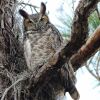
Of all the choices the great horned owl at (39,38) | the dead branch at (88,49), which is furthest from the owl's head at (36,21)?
the dead branch at (88,49)

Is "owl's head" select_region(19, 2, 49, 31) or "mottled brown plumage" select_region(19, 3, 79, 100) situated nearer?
"mottled brown plumage" select_region(19, 3, 79, 100)

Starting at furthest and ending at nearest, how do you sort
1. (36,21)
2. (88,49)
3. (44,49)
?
1. (36,21)
2. (44,49)
3. (88,49)

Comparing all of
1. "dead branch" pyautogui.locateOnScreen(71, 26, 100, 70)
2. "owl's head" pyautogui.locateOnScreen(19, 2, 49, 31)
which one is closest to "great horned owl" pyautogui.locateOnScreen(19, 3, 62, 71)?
"owl's head" pyautogui.locateOnScreen(19, 2, 49, 31)

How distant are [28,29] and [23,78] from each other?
555mm

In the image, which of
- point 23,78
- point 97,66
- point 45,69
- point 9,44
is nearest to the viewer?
point 45,69

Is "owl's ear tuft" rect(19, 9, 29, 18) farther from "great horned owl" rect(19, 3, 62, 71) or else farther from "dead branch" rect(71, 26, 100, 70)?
"dead branch" rect(71, 26, 100, 70)

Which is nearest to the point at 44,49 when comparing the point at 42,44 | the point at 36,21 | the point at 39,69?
the point at 42,44

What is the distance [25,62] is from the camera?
7.01 ft

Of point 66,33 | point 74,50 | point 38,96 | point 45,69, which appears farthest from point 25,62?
point 74,50

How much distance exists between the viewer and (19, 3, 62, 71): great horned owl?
2.03 meters

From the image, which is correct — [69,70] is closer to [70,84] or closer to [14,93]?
[70,84]

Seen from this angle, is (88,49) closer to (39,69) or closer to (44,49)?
(39,69)

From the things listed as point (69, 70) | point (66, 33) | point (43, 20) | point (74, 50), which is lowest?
point (74, 50)

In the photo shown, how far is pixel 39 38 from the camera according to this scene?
212 centimetres
